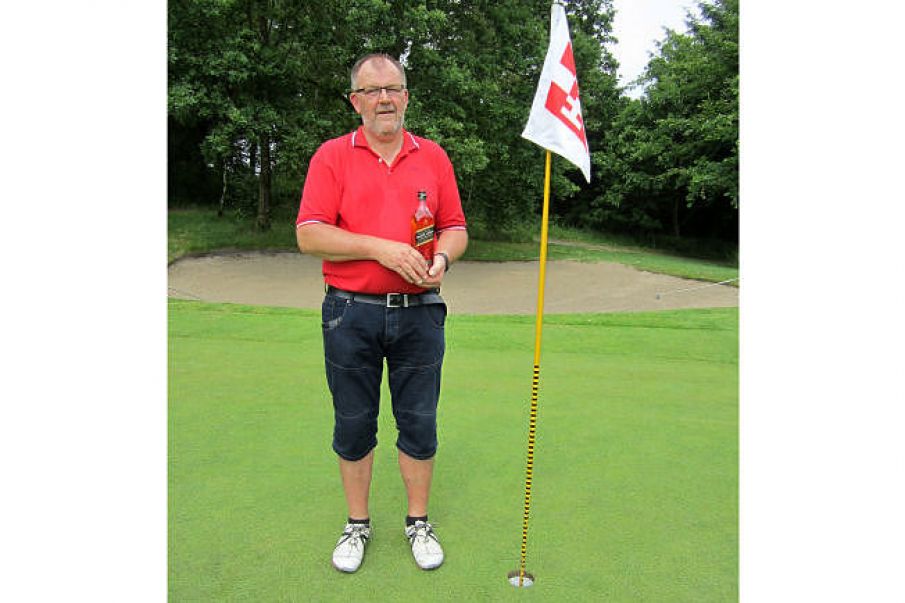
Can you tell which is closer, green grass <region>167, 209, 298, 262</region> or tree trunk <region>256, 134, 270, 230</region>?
green grass <region>167, 209, 298, 262</region>

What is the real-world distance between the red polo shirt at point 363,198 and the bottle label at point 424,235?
29 mm

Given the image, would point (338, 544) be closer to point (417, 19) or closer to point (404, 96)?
point (404, 96)

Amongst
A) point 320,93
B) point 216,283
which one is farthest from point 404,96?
point 320,93

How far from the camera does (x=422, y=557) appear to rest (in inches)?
81.1

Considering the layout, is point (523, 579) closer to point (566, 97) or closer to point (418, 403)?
point (418, 403)

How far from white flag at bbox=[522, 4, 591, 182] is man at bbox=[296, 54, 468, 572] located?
1.08ft

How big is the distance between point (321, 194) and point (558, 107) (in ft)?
2.53

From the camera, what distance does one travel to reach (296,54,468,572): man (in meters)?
2.00

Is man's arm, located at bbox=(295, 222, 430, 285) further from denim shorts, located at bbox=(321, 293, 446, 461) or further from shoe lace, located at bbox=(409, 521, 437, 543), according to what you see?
shoe lace, located at bbox=(409, 521, 437, 543)

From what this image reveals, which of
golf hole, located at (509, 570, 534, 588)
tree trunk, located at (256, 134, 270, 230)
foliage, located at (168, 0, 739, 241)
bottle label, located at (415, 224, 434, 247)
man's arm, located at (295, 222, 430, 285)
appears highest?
foliage, located at (168, 0, 739, 241)

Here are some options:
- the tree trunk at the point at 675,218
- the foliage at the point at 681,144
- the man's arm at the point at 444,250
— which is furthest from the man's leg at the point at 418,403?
the tree trunk at the point at 675,218

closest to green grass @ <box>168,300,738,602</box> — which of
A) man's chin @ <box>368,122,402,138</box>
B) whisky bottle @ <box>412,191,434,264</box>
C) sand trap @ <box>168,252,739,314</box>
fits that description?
whisky bottle @ <box>412,191,434,264</box>

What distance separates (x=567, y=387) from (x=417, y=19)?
9719 mm

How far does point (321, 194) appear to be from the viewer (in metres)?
2.02
